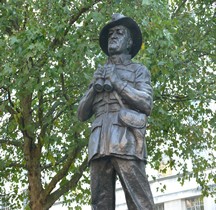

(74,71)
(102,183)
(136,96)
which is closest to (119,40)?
(136,96)

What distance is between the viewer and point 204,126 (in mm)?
19031

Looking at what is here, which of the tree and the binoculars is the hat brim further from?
the tree

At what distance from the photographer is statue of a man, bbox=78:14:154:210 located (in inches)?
265

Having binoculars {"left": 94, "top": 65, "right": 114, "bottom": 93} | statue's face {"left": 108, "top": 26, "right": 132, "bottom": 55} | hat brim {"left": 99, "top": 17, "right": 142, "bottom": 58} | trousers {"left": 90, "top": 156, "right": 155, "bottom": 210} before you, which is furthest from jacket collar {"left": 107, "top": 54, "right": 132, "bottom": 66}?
trousers {"left": 90, "top": 156, "right": 155, "bottom": 210}

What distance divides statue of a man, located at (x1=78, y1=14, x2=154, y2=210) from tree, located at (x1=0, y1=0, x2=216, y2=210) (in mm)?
6117

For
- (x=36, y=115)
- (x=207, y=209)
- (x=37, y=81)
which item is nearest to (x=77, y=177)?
(x=36, y=115)

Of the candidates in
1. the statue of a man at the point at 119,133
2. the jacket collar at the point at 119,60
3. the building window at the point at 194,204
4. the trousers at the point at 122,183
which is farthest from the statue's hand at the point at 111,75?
the building window at the point at 194,204

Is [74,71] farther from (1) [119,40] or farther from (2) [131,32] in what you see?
(1) [119,40]

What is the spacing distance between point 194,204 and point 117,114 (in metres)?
25.8

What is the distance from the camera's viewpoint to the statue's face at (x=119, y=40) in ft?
24.2

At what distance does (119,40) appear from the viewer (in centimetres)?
741

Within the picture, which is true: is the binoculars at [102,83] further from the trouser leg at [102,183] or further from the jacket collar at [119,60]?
the trouser leg at [102,183]

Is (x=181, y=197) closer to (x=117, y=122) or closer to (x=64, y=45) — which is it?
(x=64, y=45)

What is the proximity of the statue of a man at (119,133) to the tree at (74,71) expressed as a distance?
612cm
